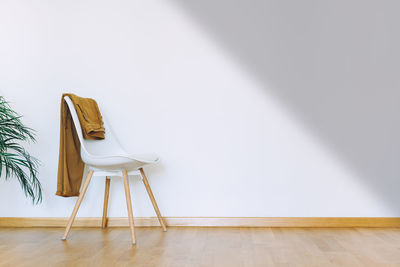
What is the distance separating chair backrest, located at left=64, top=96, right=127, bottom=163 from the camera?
2.62 m

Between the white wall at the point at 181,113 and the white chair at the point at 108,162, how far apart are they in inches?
6.4

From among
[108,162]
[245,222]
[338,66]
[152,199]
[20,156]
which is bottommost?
[245,222]

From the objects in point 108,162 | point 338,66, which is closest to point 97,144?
point 108,162

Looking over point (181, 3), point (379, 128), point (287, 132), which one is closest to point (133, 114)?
point (181, 3)

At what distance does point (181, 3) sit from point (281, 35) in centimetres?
79

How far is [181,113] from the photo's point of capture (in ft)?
10.1

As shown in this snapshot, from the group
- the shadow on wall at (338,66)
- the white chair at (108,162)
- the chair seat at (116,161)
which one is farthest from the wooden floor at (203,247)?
the shadow on wall at (338,66)

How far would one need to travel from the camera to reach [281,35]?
9.98 ft

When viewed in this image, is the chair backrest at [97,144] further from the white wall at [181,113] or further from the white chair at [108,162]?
the white wall at [181,113]

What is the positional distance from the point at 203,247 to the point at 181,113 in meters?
1.09

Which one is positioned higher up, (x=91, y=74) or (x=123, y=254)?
(x=91, y=74)

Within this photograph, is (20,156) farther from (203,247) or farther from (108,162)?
(203,247)

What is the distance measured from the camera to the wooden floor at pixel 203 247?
208 centimetres

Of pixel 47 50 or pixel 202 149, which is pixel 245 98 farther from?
pixel 47 50
